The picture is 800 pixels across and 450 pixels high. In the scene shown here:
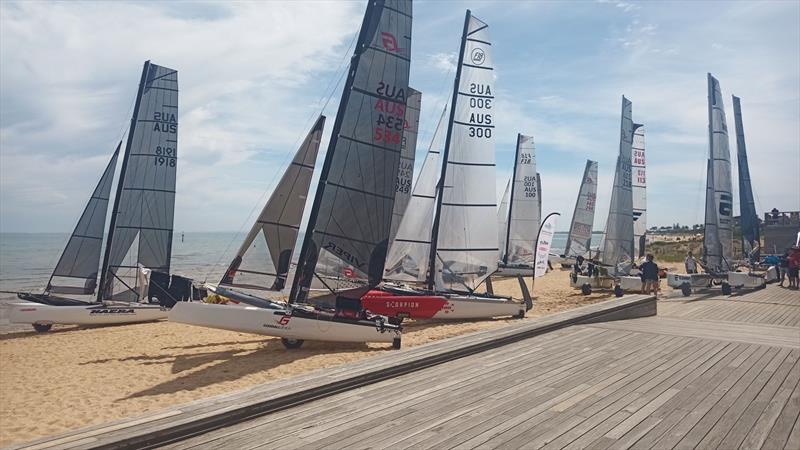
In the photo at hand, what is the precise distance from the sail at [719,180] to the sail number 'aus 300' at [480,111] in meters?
10.8

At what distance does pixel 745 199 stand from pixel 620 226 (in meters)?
6.86

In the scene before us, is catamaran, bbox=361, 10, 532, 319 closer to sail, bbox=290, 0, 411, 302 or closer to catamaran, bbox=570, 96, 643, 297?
sail, bbox=290, 0, 411, 302

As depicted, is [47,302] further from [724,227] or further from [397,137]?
[724,227]

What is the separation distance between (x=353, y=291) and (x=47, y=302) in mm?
10506

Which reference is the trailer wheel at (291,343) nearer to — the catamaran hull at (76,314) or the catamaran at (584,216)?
the catamaran hull at (76,314)

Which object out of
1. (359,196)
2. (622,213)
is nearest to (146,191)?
(359,196)

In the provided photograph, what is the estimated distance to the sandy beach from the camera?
7.32 m

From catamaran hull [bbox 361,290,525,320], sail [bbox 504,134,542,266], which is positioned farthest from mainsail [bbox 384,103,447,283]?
sail [bbox 504,134,542,266]

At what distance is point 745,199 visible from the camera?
24.0 metres

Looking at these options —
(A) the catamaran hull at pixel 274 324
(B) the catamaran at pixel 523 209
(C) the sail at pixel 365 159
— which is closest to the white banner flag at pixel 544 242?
(C) the sail at pixel 365 159

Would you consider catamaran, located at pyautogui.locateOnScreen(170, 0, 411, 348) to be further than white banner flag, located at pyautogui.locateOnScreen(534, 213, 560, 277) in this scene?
No

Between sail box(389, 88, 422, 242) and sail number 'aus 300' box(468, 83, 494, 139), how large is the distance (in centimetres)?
381

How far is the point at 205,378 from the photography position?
8695 mm

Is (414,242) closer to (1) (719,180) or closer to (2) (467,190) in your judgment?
(2) (467,190)
